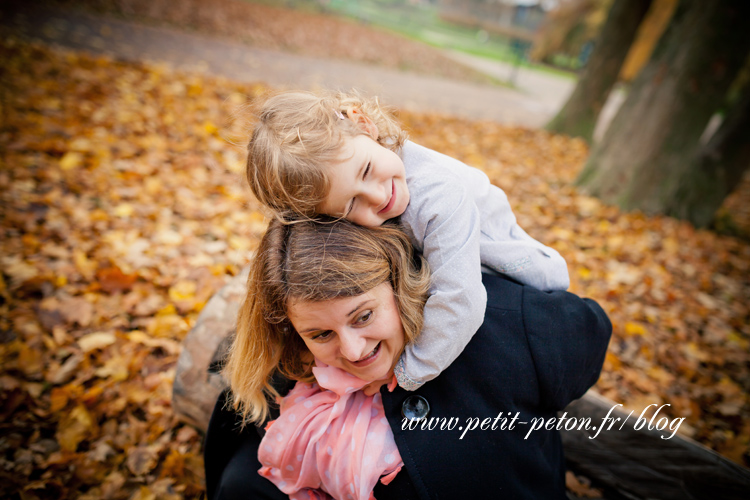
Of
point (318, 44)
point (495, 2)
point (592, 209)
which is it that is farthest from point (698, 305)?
point (495, 2)

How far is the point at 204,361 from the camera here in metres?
2.04

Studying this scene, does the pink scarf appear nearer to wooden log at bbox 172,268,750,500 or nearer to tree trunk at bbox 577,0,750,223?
wooden log at bbox 172,268,750,500

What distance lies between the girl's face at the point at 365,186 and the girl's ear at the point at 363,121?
80mm

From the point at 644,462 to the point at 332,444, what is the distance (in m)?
1.58

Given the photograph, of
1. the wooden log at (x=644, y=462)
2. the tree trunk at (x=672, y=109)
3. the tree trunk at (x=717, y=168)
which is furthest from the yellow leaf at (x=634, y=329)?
the tree trunk at (x=717, y=168)

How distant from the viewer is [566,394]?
158 centimetres

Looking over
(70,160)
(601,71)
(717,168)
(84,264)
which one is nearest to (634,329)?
(717,168)

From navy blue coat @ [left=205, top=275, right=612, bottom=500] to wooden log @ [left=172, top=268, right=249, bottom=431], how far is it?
0.97m

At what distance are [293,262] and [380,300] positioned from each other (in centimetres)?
34

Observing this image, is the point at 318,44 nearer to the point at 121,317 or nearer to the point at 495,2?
the point at 121,317

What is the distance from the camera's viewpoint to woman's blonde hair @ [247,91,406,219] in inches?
58.0

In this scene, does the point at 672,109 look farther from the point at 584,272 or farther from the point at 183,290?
the point at 183,290

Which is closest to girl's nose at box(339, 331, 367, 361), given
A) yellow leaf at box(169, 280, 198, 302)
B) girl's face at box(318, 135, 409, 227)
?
girl's face at box(318, 135, 409, 227)

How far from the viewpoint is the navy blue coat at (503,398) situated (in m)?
1.43
